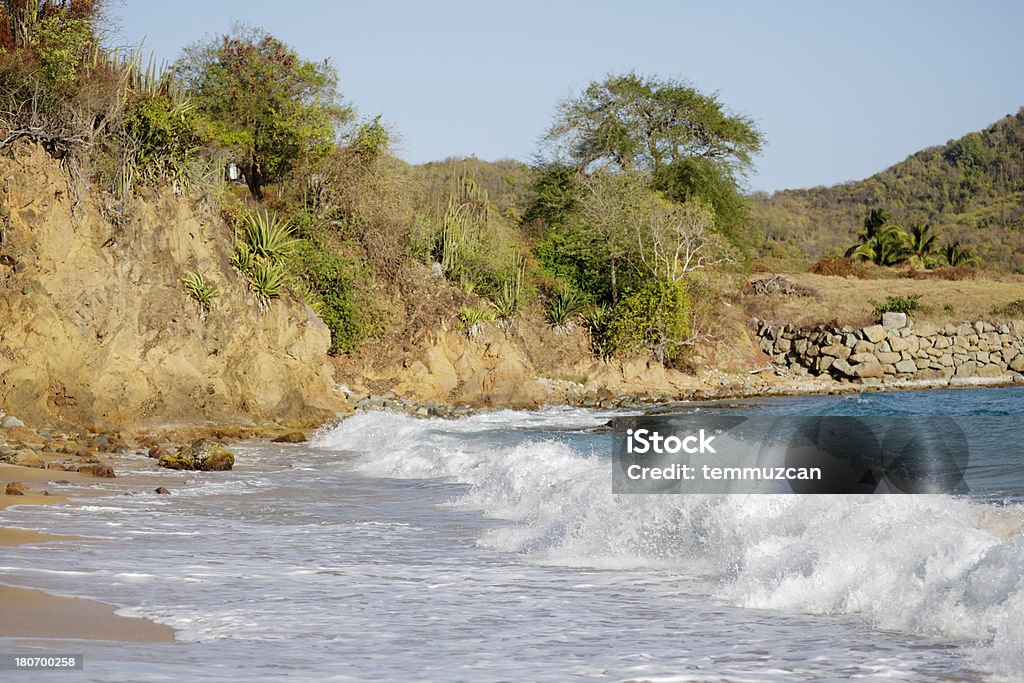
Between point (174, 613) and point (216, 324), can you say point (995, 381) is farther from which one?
point (174, 613)

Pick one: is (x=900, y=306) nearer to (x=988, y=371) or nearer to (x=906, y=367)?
(x=906, y=367)

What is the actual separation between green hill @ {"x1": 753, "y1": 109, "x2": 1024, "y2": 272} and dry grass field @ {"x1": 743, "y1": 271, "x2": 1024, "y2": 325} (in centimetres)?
1818

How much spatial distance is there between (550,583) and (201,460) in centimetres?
733

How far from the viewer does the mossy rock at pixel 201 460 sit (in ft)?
41.1

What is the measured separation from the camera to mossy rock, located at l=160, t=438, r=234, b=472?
41.1ft

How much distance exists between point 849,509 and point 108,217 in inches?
577

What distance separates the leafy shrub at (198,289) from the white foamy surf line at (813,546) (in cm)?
1002

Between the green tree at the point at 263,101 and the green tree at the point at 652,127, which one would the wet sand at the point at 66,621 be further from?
the green tree at the point at 652,127

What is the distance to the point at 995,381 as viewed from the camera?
33.0 m

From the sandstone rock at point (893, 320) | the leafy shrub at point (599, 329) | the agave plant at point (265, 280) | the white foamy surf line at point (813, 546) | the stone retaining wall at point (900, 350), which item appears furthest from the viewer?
the sandstone rock at point (893, 320)

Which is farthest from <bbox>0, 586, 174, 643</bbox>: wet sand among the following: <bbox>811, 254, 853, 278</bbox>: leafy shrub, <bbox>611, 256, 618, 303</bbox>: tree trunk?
<bbox>811, 254, 853, 278</bbox>: leafy shrub

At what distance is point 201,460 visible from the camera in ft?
41.1

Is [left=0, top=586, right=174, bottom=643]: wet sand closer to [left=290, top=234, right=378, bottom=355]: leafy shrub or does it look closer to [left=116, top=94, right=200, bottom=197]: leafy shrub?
[left=116, top=94, right=200, bottom=197]: leafy shrub

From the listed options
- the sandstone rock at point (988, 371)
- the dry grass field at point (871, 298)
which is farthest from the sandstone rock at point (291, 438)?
the sandstone rock at point (988, 371)
